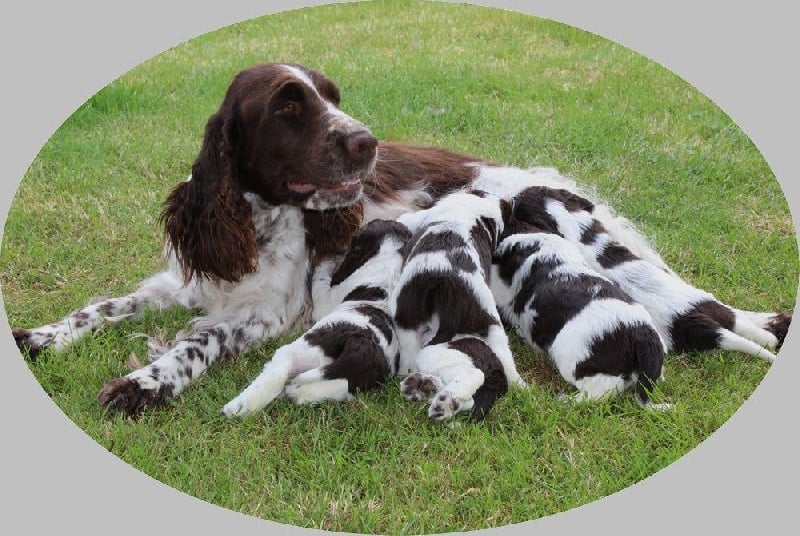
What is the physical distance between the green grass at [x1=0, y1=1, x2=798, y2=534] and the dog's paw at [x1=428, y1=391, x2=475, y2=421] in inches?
2.3

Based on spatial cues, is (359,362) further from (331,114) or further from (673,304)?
(673,304)

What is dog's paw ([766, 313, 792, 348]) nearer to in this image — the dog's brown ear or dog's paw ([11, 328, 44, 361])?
the dog's brown ear

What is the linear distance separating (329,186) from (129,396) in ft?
4.30

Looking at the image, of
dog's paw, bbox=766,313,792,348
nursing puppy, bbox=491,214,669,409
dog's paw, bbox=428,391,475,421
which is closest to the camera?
dog's paw, bbox=428,391,475,421

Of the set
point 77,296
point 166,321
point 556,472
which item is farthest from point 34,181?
point 556,472

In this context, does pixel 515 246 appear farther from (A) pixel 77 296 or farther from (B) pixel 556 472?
(A) pixel 77 296

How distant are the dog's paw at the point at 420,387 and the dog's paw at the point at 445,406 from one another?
13 cm

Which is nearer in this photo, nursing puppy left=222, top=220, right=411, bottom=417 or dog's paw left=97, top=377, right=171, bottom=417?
nursing puppy left=222, top=220, right=411, bottom=417

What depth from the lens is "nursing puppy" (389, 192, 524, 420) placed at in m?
3.80

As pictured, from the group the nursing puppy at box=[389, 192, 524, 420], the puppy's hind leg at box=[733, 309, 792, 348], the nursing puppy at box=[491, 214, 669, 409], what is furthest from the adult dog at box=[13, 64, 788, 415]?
the nursing puppy at box=[491, 214, 669, 409]

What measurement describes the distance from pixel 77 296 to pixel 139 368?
0.85 metres

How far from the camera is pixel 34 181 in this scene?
606 centimetres

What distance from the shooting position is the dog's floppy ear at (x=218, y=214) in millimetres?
4508

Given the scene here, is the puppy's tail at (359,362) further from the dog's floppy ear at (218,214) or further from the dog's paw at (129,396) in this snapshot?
the dog's floppy ear at (218,214)
